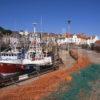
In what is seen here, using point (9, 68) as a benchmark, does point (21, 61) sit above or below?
above

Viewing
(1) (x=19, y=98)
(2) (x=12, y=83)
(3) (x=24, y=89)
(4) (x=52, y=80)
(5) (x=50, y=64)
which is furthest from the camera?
(5) (x=50, y=64)

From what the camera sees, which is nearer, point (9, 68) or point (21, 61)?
point (9, 68)

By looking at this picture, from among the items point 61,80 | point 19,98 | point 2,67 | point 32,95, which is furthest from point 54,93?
point 2,67

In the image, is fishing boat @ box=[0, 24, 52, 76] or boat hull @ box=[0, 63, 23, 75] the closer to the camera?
boat hull @ box=[0, 63, 23, 75]

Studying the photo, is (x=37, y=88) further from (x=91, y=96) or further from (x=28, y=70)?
(x=28, y=70)

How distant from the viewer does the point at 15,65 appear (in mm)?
47062

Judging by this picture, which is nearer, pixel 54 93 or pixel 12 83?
pixel 54 93

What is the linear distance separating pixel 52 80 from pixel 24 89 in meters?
7.44

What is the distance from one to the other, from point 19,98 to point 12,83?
754cm

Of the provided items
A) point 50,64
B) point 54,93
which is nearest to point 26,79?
point 54,93

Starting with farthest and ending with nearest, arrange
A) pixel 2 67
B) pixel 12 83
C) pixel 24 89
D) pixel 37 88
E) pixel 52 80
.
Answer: pixel 2 67
pixel 52 80
pixel 12 83
pixel 37 88
pixel 24 89

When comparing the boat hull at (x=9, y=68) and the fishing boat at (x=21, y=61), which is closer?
the boat hull at (x=9, y=68)

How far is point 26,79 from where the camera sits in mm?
34062

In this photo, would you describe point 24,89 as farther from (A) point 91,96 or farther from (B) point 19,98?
(A) point 91,96
